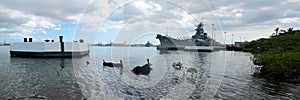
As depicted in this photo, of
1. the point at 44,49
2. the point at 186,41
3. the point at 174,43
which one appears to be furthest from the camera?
the point at 174,43

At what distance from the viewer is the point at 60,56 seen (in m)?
73.8

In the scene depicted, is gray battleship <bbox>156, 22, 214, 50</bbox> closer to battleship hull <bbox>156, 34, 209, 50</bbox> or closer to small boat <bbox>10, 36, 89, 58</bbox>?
battleship hull <bbox>156, 34, 209, 50</bbox>

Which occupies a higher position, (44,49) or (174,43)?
(174,43)

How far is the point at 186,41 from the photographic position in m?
145

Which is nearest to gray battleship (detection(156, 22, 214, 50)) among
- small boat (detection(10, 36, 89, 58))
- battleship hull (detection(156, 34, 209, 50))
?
battleship hull (detection(156, 34, 209, 50))

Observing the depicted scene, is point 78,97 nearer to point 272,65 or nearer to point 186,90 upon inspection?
point 186,90

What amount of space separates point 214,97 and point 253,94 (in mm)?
3696

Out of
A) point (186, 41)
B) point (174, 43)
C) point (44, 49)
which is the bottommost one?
point (44, 49)

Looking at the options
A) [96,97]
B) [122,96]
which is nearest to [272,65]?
[122,96]

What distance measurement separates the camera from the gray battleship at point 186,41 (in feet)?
480

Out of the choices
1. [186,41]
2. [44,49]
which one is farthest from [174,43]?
[44,49]

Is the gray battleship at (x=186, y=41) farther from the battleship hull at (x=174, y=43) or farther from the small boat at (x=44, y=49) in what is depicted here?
the small boat at (x=44, y=49)

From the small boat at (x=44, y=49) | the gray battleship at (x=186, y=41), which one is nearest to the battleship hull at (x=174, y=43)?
the gray battleship at (x=186, y=41)

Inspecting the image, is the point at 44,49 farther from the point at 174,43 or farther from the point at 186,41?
the point at 174,43
